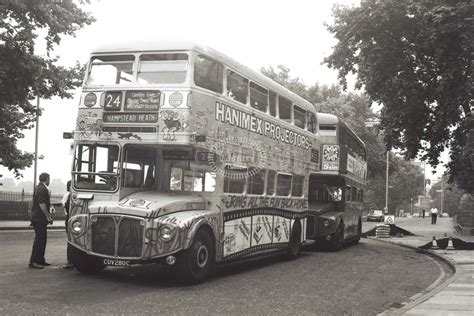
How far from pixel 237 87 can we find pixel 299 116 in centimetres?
450

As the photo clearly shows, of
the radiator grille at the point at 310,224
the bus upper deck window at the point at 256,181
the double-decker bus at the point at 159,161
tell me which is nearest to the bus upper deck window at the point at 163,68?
the double-decker bus at the point at 159,161

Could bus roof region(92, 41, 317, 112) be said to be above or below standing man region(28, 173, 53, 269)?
above

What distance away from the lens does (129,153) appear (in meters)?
10.7

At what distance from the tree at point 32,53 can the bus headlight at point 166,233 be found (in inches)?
532

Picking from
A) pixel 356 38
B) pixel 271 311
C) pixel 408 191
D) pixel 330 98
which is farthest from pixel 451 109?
pixel 408 191

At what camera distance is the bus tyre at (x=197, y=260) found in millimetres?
9922

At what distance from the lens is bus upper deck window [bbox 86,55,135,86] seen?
35.2 feet

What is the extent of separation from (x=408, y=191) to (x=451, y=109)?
75.5 m

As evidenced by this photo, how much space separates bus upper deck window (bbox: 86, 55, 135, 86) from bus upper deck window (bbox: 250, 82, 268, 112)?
317cm

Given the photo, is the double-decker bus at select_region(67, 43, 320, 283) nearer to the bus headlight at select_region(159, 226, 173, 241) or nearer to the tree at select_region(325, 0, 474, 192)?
the bus headlight at select_region(159, 226, 173, 241)

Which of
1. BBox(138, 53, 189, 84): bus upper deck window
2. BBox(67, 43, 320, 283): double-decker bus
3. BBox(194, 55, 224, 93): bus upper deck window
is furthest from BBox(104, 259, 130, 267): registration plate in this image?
BBox(194, 55, 224, 93): bus upper deck window

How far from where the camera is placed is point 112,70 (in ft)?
35.6

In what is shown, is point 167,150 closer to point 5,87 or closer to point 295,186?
point 295,186

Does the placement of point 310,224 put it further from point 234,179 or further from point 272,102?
point 234,179
